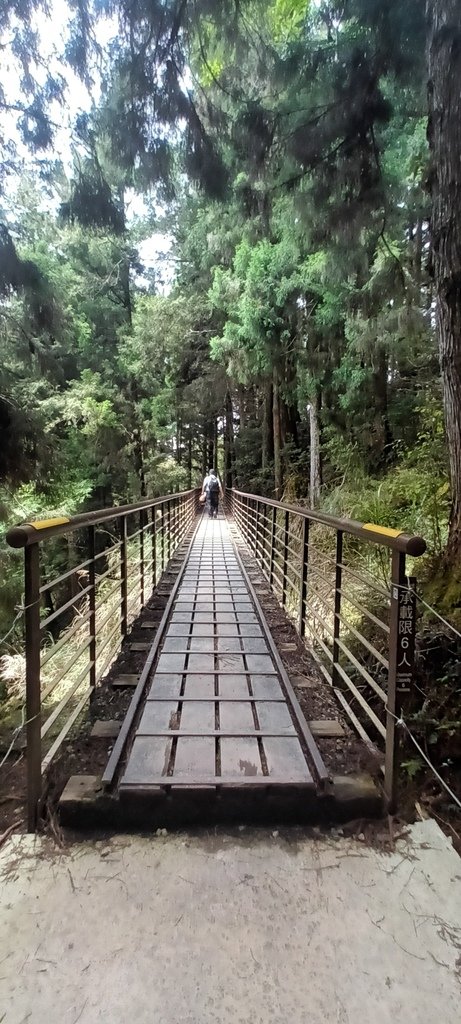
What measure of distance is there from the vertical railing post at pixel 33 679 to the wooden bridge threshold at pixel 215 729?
28cm

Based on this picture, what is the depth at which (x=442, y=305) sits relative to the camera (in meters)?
3.38

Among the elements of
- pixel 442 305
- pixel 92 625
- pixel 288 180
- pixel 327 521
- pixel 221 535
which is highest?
pixel 288 180

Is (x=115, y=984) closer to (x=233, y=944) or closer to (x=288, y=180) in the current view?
(x=233, y=944)

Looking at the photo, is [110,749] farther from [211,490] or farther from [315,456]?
[211,490]

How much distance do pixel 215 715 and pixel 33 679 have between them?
1.13 m

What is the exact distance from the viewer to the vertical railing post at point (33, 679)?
1.96 metres

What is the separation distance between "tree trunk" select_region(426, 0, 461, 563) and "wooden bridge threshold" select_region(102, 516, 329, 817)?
1.51 meters

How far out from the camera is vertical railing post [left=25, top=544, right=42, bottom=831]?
1.96 metres

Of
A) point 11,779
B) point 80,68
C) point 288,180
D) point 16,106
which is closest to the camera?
point 11,779

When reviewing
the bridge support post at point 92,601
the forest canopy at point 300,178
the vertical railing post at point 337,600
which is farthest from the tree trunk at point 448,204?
the bridge support post at point 92,601

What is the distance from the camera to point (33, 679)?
1.99 meters

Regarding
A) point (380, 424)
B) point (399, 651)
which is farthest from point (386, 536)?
point (380, 424)

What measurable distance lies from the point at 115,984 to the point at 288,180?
5.76 metres

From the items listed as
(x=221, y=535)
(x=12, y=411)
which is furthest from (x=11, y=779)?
(x=221, y=535)
